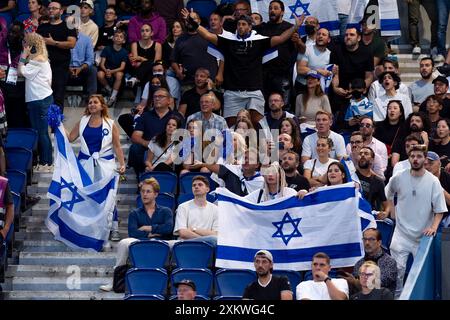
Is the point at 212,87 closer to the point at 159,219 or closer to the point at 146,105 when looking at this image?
the point at 146,105

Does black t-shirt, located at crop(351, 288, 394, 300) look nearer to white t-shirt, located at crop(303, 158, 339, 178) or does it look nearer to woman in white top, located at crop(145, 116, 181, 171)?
white t-shirt, located at crop(303, 158, 339, 178)

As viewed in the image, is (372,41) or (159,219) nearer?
(159,219)

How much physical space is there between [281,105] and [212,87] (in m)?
1.00

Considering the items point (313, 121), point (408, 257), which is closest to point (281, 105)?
point (313, 121)

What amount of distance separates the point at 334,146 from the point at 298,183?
1.33 meters

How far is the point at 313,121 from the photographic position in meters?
20.8

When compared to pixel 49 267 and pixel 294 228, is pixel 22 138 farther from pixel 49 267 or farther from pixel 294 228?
pixel 294 228

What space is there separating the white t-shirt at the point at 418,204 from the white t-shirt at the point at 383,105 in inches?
124

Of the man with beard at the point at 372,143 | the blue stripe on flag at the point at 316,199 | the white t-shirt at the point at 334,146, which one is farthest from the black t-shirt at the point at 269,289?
the man with beard at the point at 372,143

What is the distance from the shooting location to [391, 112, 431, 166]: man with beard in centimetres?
1961

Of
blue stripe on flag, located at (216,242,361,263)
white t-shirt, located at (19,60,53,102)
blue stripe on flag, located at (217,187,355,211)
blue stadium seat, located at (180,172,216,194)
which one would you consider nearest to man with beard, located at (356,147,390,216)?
blue stripe on flag, located at (217,187,355,211)

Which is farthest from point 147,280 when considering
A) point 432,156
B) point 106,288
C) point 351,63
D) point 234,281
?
point 351,63

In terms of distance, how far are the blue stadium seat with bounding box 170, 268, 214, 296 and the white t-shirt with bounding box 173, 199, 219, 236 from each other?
3.05 ft

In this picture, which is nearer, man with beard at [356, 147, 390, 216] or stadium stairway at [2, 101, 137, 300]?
stadium stairway at [2, 101, 137, 300]
